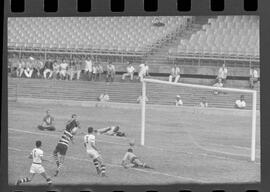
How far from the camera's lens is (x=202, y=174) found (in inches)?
317

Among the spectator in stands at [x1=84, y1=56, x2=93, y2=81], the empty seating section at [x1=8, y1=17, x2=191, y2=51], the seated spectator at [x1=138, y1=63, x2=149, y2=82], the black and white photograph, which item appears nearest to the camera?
the empty seating section at [x1=8, y1=17, x2=191, y2=51]

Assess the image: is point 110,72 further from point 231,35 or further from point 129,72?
point 231,35

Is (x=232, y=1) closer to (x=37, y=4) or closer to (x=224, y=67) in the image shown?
(x=224, y=67)

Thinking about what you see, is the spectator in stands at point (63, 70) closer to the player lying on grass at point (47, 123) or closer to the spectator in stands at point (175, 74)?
the player lying on grass at point (47, 123)

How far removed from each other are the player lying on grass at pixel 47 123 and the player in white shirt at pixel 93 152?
37 centimetres

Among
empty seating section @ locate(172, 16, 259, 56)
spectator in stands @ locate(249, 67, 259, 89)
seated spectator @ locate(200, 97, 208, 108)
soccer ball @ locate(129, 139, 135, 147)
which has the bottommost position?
soccer ball @ locate(129, 139, 135, 147)

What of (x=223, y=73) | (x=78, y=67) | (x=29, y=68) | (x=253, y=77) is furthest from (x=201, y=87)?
(x=29, y=68)

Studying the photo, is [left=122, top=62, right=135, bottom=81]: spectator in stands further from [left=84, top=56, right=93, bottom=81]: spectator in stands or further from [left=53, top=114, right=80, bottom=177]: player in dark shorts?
[left=53, top=114, right=80, bottom=177]: player in dark shorts

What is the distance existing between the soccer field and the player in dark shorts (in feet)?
0.15

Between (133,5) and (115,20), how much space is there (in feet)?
0.84

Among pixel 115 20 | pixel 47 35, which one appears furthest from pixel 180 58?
pixel 47 35

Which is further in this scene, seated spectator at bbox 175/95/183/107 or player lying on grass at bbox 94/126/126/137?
seated spectator at bbox 175/95/183/107

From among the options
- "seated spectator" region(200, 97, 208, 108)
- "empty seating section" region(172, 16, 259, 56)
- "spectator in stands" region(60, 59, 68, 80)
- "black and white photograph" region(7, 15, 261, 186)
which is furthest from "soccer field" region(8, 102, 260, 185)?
"empty seating section" region(172, 16, 259, 56)

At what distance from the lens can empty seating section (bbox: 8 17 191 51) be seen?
7.84 metres
